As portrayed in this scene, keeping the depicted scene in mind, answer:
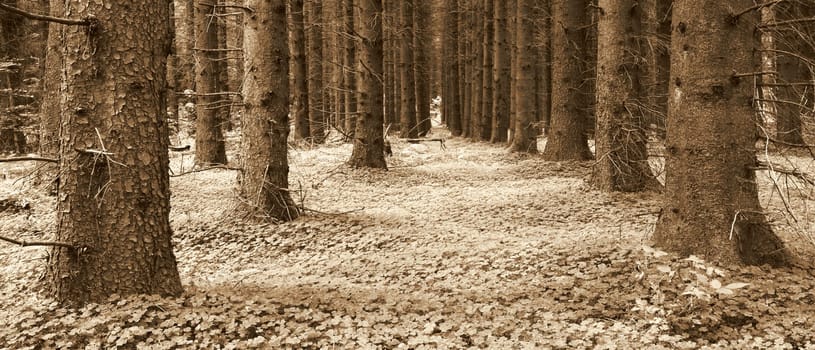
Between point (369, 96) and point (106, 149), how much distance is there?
909 centimetres

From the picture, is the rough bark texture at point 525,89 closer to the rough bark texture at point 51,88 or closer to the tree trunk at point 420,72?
the tree trunk at point 420,72

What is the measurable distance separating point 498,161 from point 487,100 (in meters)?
6.99

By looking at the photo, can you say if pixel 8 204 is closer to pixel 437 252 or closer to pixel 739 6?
pixel 437 252

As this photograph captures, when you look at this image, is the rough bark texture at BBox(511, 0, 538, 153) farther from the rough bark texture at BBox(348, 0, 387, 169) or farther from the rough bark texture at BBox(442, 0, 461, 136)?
the rough bark texture at BBox(442, 0, 461, 136)

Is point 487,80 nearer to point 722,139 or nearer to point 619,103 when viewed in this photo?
point 619,103

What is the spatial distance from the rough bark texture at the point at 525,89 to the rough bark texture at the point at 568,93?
283 centimetres

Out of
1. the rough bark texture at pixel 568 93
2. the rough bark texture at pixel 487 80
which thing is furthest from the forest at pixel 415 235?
the rough bark texture at pixel 487 80

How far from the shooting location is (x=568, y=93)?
13.0 m

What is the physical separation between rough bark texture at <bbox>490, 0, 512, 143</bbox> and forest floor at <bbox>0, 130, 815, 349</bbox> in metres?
11.3

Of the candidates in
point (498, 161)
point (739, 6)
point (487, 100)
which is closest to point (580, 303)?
point (739, 6)

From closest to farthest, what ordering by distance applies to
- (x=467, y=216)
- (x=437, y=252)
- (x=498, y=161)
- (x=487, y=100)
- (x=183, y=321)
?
(x=183, y=321) < (x=437, y=252) < (x=467, y=216) < (x=498, y=161) < (x=487, y=100)

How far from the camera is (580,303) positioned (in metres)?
4.75

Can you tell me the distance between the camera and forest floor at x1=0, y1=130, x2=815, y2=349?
4117 millimetres

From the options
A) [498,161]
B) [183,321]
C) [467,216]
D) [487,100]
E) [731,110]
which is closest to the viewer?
[183,321]
